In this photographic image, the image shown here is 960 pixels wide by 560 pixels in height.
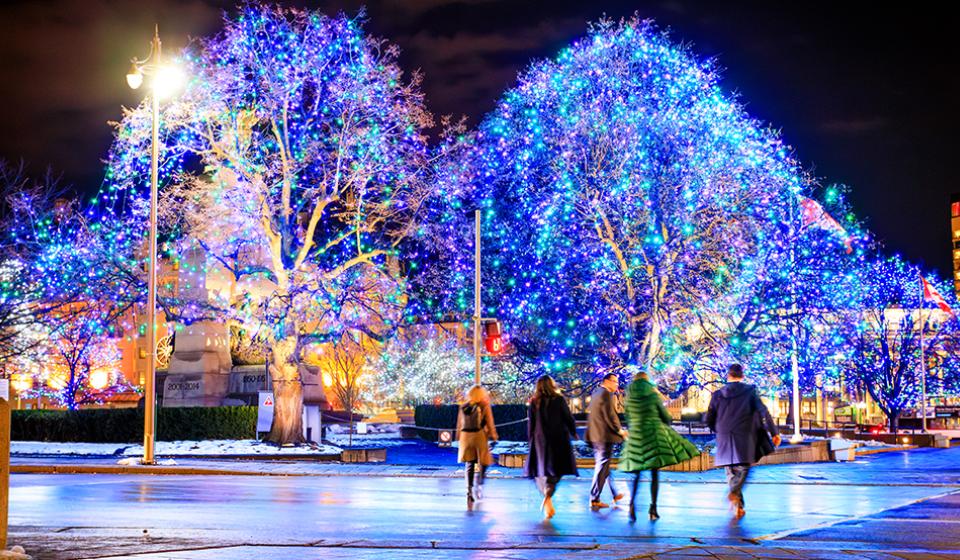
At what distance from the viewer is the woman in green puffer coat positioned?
565 inches

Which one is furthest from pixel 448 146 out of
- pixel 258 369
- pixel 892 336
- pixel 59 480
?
pixel 892 336

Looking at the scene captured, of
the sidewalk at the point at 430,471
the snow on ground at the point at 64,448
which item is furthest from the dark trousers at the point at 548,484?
the snow on ground at the point at 64,448

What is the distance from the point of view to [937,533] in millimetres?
12586

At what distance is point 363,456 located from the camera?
28.6m

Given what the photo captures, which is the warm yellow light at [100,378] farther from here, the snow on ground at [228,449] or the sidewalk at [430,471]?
the sidewalk at [430,471]

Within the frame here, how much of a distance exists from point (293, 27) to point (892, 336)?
39795 mm

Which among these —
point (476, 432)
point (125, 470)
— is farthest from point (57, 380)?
point (476, 432)

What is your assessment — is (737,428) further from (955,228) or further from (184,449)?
(955,228)

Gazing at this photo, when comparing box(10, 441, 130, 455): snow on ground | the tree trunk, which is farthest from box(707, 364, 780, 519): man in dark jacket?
box(10, 441, 130, 455): snow on ground

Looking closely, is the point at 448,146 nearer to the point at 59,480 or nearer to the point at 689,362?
the point at 689,362

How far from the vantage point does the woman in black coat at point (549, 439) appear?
1473 cm

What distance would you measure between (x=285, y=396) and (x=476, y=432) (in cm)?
1690

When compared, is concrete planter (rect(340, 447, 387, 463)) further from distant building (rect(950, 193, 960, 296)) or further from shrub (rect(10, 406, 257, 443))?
distant building (rect(950, 193, 960, 296))

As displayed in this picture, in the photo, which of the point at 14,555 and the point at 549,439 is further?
the point at 549,439
